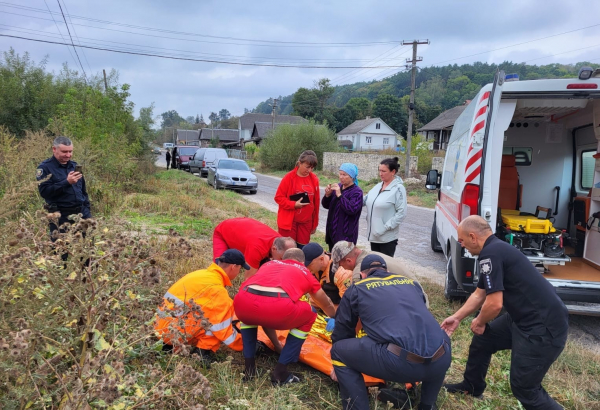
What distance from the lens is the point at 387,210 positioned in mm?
5086

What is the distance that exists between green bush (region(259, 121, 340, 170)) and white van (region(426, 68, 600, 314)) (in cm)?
2438

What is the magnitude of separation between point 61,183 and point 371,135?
65.1 meters

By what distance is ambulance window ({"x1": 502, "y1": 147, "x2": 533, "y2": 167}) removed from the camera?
7.16 meters

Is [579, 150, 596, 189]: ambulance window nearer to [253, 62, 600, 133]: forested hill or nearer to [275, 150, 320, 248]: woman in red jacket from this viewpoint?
[275, 150, 320, 248]: woman in red jacket

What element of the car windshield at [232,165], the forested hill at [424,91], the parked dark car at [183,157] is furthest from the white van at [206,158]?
the forested hill at [424,91]

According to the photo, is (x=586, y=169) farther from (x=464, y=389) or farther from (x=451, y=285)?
(x=464, y=389)

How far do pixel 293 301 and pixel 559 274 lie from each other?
3679mm

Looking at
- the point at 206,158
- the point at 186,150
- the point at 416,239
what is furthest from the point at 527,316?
the point at 186,150

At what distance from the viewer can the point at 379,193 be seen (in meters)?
5.21

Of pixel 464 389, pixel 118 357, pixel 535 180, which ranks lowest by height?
pixel 464 389

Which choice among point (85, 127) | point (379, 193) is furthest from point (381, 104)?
point (379, 193)

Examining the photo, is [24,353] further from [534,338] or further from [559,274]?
[559,274]

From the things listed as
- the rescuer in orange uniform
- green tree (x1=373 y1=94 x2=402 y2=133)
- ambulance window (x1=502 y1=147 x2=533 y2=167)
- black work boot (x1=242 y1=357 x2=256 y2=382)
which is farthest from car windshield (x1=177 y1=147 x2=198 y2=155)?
green tree (x1=373 y1=94 x2=402 y2=133)

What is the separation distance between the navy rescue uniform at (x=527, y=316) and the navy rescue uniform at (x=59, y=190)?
4.23 metres
